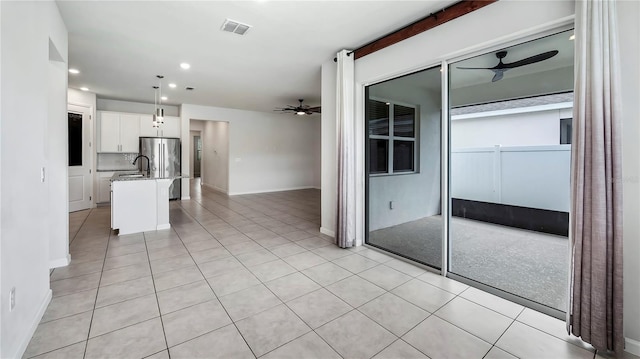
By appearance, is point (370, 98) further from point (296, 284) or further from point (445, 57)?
point (296, 284)

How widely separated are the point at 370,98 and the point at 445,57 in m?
1.30

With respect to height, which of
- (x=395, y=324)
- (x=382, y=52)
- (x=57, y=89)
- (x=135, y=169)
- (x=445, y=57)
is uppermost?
(x=382, y=52)

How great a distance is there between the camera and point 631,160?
5.69 ft

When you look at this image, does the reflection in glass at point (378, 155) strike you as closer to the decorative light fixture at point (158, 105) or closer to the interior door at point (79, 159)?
the decorative light fixture at point (158, 105)

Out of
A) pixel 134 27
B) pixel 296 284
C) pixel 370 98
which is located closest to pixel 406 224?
pixel 370 98

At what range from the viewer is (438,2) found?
2.65m

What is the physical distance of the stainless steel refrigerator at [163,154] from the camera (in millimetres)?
7220

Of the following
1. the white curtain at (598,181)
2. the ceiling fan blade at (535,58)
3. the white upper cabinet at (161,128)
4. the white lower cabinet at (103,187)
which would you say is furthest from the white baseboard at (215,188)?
the white curtain at (598,181)

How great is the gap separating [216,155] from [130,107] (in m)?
3.10

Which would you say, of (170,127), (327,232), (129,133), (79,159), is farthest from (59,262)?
(170,127)

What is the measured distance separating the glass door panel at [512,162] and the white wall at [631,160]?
1190 millimetres

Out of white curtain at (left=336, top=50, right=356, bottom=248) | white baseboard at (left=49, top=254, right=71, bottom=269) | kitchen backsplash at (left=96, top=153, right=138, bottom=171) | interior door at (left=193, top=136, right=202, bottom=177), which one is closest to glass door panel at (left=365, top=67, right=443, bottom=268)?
white curtain at (left=336, top=50, right=356, bottom=248)

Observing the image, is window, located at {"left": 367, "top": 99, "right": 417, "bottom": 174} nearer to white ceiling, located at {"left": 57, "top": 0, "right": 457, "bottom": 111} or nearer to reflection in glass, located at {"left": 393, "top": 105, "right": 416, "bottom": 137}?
reflection in glass, located at {"left": 393, "top": 105, "right": 416, "bottom": 137}

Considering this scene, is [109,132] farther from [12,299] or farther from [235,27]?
[12,299]
